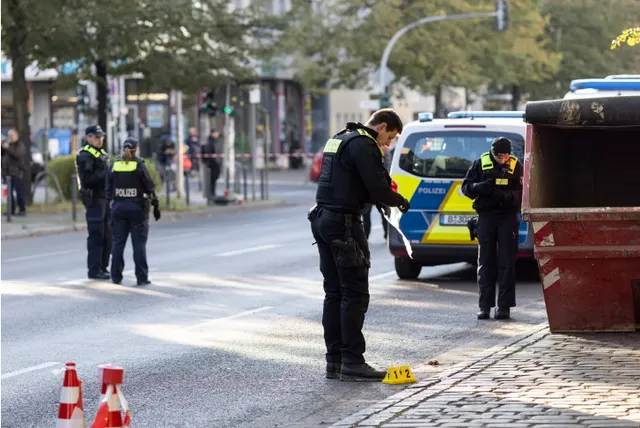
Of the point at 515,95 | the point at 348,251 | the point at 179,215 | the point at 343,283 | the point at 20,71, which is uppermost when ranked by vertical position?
the point at 20,71

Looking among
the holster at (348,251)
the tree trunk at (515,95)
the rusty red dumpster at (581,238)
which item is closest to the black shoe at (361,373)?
the holster at (348,251)

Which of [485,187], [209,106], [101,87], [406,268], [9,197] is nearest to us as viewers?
[485,187]

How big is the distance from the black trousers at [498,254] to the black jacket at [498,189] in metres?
0.08

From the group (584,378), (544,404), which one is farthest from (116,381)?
(584,378)

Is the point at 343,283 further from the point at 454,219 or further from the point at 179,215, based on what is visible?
the point at 179,215

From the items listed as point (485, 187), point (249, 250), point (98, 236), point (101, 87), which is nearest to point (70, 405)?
point (485, 187)

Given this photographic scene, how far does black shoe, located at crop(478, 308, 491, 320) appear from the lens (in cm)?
1348

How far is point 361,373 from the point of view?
32.4 ft

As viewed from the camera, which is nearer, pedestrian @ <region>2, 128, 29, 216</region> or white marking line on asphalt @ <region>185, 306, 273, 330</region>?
white marking line on asphalt @ <region>185, 306, 273, 330</region>

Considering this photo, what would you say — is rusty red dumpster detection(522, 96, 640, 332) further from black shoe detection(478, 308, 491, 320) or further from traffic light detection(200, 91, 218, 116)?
traffic light detection(200, 91, 218, 116)

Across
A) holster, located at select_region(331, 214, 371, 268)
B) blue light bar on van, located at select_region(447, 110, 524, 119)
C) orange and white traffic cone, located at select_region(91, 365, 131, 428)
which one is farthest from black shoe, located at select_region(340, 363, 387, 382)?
blue light bar on van, located at select_region(447, 110, 524, 119)

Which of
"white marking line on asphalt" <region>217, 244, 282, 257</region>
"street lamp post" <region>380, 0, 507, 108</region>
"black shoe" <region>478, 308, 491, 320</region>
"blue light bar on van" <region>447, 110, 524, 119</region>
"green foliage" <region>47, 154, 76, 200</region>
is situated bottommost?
"white marking line on asphalt" <region>217, 244, 282, 257</region>

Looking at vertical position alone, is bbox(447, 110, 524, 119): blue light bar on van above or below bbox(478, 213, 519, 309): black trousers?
above

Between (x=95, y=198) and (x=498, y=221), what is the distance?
21.8ft
